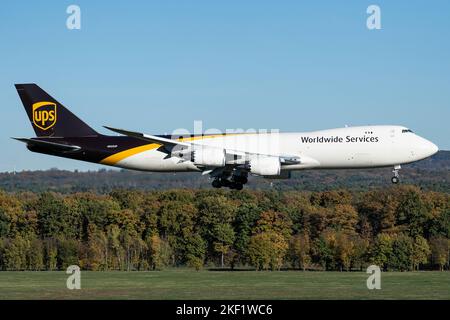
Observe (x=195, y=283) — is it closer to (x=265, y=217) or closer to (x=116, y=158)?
(x=116, y=158)

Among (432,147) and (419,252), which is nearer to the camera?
(432,147)

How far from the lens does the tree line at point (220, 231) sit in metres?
154

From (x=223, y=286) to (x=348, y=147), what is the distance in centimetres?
4429

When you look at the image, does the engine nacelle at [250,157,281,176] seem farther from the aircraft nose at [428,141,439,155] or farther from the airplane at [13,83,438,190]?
the aircraft nose at [428,141,439,155]

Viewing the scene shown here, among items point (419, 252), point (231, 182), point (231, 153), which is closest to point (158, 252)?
point (419, 252)

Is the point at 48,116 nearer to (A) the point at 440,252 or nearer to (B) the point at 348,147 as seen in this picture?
(B) the point at 348,147

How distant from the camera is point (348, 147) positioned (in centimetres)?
7094

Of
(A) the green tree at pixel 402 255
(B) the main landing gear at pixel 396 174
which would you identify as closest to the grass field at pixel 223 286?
(A) the green tree at pixel 402 255

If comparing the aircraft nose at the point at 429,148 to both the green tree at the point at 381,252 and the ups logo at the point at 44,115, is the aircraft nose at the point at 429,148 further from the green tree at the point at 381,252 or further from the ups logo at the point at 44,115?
the green tree at the point at 381,252

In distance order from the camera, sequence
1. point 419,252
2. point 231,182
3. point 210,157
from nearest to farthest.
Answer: point 210,157 < point 231,182 < point 419,252

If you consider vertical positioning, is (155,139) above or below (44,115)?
below

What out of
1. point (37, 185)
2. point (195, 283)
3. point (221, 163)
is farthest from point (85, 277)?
point (37, 185)

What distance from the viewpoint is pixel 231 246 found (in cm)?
16625

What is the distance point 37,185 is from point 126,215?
33166 mm
